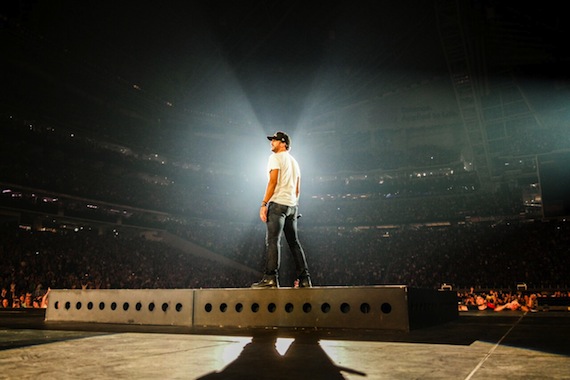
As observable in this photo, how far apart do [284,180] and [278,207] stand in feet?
0.95

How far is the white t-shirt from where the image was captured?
4176mm

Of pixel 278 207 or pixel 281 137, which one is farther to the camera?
pixel 281 137

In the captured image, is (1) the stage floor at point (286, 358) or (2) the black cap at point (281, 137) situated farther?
(2) the black cap at point (281, 137)

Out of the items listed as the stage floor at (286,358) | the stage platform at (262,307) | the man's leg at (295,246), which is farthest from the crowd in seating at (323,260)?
the stage floor at (286,358)

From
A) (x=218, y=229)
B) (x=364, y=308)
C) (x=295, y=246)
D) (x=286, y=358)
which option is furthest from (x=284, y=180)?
(x=218, y=229)

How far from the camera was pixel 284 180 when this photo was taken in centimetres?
424

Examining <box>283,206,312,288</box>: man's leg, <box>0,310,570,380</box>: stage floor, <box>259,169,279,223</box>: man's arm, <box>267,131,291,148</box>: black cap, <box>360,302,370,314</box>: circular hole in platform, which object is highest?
<box>267,131,291,148</box>: black cap

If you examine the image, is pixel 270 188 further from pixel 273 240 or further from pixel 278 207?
pixel 273 240

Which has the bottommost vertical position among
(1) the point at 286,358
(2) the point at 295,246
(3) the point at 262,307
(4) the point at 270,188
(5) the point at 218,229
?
(1) the point at 286,358

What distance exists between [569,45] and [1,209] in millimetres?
26871

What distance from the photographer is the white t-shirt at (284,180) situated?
4.18 meters

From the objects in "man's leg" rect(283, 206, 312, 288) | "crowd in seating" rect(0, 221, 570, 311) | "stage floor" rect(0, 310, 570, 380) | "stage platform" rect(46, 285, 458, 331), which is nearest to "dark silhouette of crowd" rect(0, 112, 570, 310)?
"crowd in seating" rect(0, 221, 570, 311)

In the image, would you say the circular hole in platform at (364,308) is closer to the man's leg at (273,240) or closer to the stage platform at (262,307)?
the stage platform at (262,307)

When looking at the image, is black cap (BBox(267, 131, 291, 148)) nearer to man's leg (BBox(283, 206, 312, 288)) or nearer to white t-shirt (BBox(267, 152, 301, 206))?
white t-shirt (BBox(267, 152, 301, 206))
